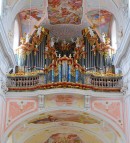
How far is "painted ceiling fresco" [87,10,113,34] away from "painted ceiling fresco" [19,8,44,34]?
240 cm

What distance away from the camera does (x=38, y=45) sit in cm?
1719

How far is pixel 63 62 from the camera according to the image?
15.1 meters

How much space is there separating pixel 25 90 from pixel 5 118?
1.34 meters

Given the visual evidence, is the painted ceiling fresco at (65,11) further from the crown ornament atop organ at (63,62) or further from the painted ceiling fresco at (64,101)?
the painted ceiling fresco at (64,101)

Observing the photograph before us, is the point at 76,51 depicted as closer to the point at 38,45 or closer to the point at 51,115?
the point at 38,45

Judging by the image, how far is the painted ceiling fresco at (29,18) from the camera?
57.0 feet

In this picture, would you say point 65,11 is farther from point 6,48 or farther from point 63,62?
point 6,48

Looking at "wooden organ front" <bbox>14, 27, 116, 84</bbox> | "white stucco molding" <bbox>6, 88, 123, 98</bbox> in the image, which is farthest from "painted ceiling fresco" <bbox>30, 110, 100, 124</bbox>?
"wooden organ front" <bbox>14, 27, 116, 84</bbox>

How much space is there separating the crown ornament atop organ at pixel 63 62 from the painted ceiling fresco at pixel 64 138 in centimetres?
336

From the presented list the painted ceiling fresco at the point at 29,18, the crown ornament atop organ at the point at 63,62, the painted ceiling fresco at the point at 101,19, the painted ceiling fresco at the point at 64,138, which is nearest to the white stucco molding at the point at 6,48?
the crown ornament atop organ at the point at 63,62

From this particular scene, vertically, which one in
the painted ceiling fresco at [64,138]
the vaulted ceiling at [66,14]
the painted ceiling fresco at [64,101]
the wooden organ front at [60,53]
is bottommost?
the painted ceiling fresco at [64,138]

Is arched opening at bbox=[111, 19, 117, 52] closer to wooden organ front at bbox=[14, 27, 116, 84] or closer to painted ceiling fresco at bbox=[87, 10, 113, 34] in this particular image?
painted ceiling fresco at bbox=[87, 10, 113, 34]

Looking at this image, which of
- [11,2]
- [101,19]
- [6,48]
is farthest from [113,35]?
[6,48]

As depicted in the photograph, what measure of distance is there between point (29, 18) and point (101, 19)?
11.4ft
